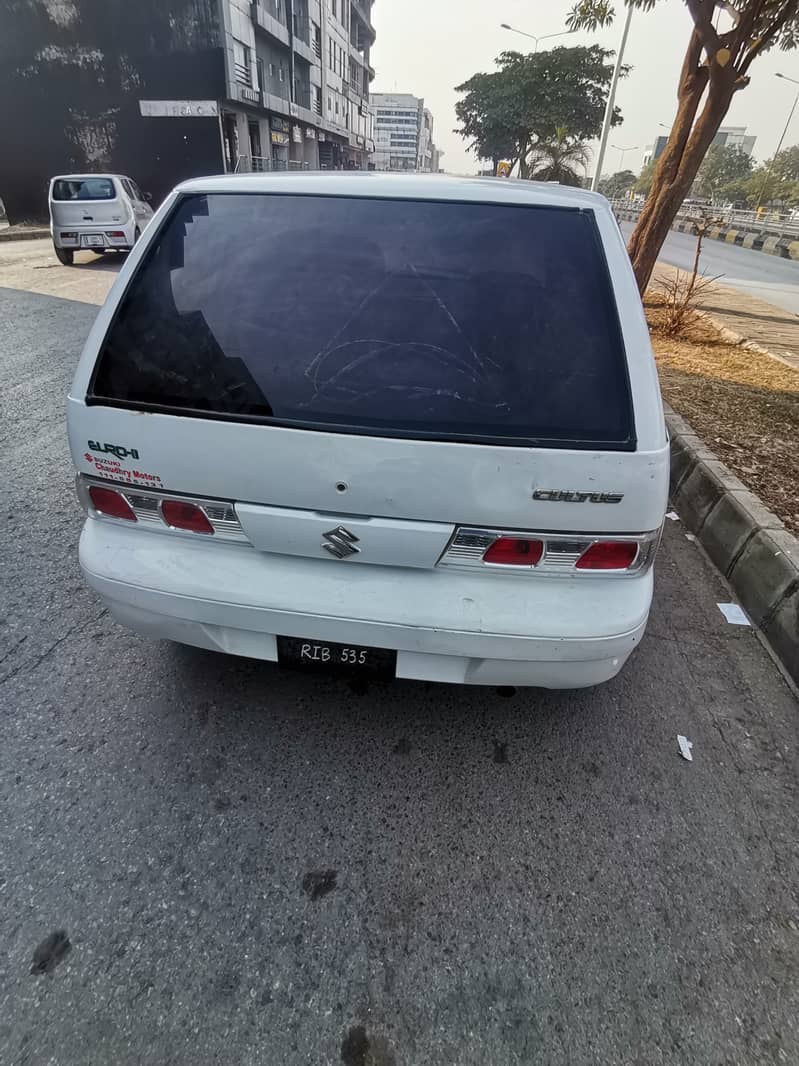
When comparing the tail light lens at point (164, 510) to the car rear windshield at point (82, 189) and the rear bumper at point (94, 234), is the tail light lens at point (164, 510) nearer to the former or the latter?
the rear bumper at point (94, 234)

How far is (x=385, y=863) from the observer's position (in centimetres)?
179

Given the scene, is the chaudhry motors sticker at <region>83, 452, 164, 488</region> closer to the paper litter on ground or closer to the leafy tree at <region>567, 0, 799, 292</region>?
the paper litter on ground

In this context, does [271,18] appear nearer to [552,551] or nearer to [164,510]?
A: [164,510]

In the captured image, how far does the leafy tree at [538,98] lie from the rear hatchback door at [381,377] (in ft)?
147

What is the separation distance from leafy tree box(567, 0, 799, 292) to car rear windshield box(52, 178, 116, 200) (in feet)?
29.7

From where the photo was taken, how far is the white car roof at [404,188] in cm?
199

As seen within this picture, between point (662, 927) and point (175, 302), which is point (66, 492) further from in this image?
point (662, 927)

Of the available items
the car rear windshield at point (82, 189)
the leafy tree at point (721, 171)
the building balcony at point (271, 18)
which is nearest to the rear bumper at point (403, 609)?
the car rear windshield at point (82, 189)

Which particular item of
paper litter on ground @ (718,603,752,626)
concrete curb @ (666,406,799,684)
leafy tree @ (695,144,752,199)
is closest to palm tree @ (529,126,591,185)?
concrete curb @ (666,406,799,684)

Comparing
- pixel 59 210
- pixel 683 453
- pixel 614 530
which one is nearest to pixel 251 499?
pixel 614 530

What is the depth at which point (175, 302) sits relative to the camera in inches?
77.8

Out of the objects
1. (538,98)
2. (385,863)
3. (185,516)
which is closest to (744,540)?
(385,863)

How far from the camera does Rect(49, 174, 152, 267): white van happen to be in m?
12.0

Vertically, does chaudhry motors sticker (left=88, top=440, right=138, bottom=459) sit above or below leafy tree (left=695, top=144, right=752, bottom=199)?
below
